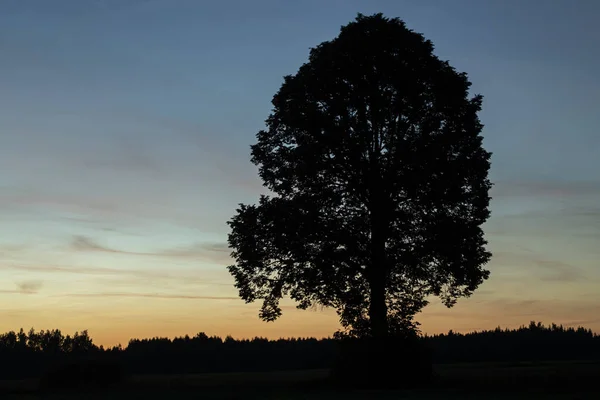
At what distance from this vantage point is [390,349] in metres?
33.1

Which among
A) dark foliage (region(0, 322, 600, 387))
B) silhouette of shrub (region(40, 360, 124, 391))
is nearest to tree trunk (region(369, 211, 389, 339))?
silhouette of shrub (region(40, 360, 124, 391))

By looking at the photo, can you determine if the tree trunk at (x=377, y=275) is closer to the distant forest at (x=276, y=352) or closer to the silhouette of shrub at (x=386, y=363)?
the silhouette of shrub at (x=386, y=363)

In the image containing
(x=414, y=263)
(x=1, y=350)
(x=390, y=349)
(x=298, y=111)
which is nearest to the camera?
(x=390, y=349)

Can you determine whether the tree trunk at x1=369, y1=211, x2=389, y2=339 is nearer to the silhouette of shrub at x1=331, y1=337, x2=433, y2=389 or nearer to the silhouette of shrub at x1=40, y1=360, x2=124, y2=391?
the silhouette of shrub at x1=331, y1=337, x2=433, y2=389

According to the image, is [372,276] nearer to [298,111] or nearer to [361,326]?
[361,326]

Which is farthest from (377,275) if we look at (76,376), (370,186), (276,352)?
(276,352)

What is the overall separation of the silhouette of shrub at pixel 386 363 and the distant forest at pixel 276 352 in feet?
217

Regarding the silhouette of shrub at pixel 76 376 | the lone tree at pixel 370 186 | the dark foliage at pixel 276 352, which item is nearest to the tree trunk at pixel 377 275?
the lone tree at pixel 370 186

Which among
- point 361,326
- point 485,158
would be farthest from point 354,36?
point 361,326

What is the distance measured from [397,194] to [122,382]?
62.7 ft

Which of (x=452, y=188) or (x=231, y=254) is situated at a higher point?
(x=452, y=188)

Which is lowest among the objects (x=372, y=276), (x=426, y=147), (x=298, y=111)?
(x=372, y=276)

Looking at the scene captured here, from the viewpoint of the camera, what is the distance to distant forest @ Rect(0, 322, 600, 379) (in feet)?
350

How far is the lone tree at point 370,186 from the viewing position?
35.7 meters
